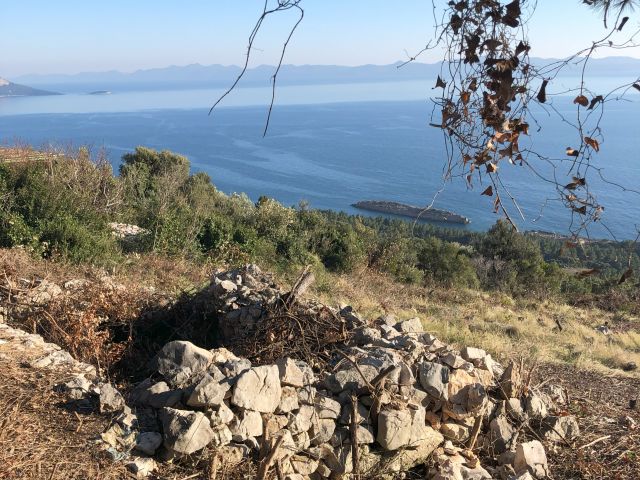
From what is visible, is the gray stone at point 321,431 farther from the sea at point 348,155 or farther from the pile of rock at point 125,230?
the sea at point 348,155

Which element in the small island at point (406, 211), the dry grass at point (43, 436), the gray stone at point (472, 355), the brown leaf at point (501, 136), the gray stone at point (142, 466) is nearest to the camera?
the brown leaf at point (501, 136)

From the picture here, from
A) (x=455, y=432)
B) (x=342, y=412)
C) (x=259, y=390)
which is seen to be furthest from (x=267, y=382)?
(x=455, y=432)

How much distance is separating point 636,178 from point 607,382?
2158 inches

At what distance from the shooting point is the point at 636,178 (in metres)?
54.1

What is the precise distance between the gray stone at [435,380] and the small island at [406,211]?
39.3 meters

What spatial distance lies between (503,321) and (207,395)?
9.51 meters

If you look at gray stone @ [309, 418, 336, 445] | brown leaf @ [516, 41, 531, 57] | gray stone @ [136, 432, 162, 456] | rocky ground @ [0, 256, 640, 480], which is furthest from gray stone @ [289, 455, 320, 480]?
brown leaf @ [516, 41, 531, 57]

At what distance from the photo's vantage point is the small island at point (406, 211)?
47088 millimetres

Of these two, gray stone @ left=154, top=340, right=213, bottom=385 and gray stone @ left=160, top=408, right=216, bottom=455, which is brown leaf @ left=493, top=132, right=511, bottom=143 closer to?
gray stone @ left=160, top=408, right=216, bottom=455

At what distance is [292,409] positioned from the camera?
4484mm

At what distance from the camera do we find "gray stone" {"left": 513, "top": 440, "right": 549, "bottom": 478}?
4.65 meters

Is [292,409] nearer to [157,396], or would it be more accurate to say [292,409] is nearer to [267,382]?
[267,382]

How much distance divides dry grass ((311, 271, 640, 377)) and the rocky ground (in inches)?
75.5

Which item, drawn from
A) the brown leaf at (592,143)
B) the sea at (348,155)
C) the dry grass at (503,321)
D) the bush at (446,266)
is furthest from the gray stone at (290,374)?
the bush at (446,266)
